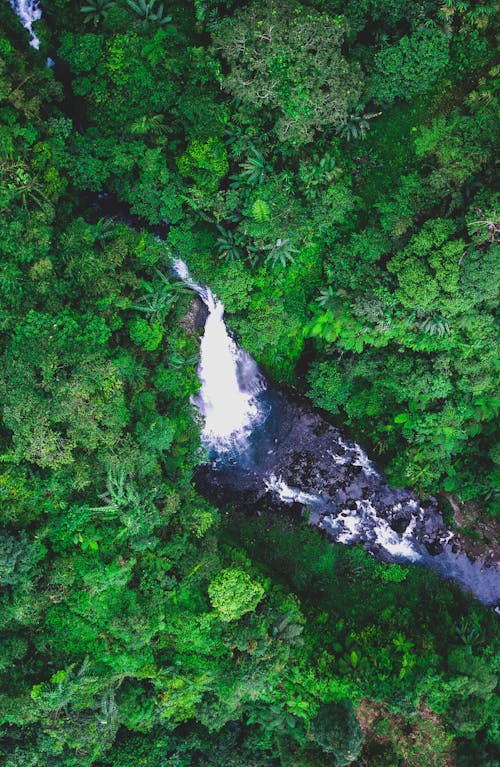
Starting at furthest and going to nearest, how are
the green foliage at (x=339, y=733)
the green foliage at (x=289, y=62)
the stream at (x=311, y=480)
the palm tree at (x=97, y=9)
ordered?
the stream at (x=311, y=480), the green foliage at (x=339, y=733), the palm tree at (x=97, y=9), the green foliage at (x=289, y=62)

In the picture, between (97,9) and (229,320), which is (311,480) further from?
(97,9)

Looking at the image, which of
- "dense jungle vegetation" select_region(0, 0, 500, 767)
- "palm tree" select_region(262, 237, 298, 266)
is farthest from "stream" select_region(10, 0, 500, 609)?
"palm tree" select_region(262, 237, 298, 266)

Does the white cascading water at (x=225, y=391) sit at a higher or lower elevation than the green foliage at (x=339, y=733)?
higher

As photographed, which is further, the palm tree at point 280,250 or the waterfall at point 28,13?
the palm tree at point 280,250

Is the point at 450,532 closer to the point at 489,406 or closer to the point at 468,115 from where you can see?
the point at 489,406

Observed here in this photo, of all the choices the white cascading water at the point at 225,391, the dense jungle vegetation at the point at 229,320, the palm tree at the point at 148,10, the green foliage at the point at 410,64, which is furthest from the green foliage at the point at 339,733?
the palm tree at the point at 148,10

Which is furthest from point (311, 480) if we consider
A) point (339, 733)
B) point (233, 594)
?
point (339, 733)

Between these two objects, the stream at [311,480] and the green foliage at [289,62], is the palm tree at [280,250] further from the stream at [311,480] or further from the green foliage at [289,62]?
the stream at [311,480]
